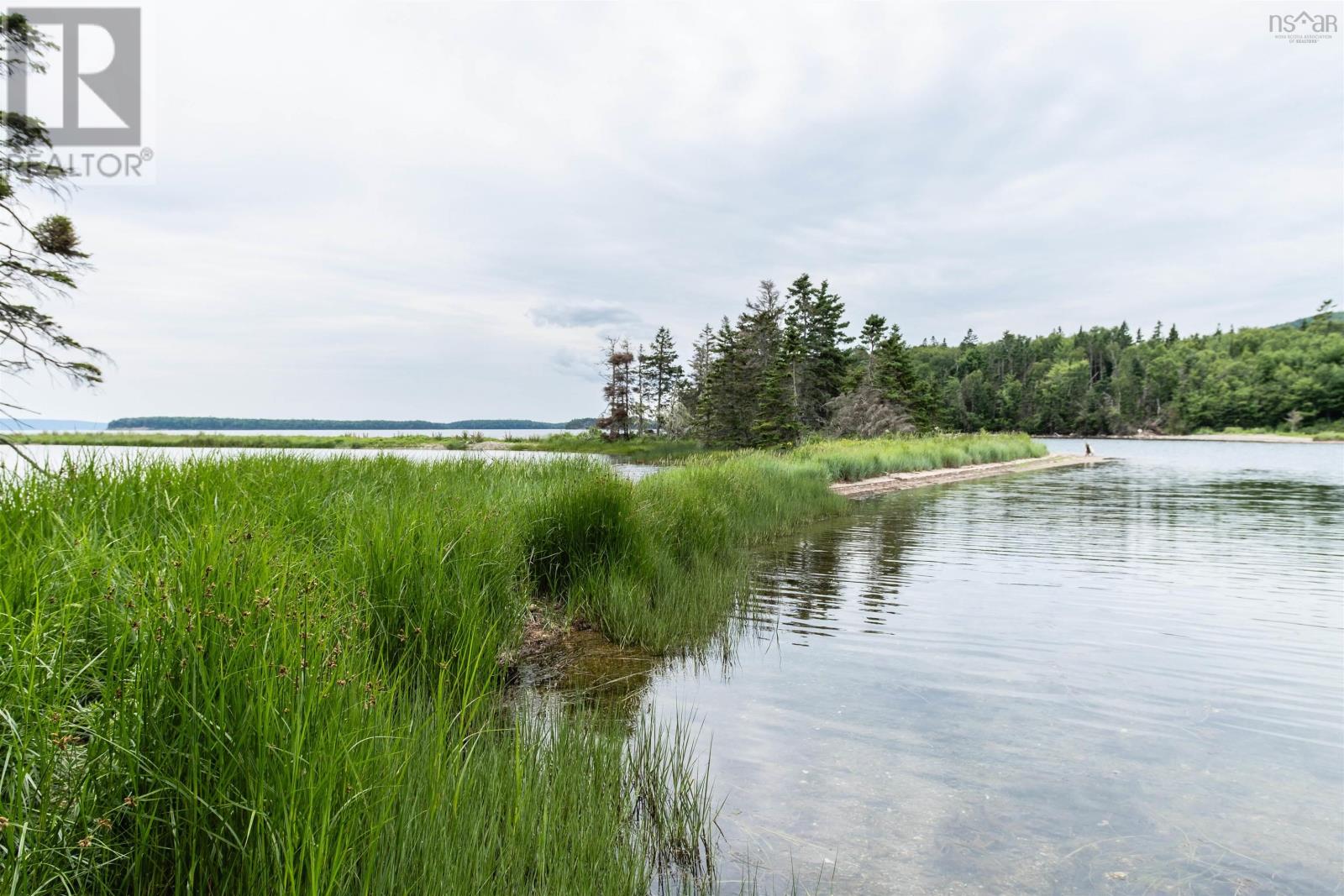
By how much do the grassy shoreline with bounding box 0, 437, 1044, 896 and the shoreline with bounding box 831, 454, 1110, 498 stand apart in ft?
60.5

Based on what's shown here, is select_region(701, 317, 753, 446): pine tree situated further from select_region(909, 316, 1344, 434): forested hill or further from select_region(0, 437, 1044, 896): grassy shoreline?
select_region(909, 316, 1344, 434): forested hill

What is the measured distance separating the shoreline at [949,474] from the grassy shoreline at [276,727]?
726 inches

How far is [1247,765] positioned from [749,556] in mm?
8380

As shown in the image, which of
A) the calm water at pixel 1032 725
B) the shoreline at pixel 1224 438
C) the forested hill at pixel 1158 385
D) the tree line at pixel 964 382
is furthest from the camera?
the forested hill at pixel 1158 385

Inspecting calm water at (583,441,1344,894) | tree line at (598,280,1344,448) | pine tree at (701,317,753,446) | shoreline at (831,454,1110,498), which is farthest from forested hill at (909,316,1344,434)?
calm water at (583,441,1344,894)

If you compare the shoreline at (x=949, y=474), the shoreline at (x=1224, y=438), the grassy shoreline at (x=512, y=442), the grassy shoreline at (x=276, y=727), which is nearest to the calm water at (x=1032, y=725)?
the grassy shoreline at (x=276, y=727)

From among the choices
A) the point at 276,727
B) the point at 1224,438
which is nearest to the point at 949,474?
the point at 276,727

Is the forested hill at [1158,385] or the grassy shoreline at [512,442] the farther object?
the forested hill at [1158,385]

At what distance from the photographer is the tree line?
46.0 meters

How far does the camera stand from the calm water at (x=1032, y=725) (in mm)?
3672

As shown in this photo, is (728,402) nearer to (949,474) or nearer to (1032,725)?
(949,474)

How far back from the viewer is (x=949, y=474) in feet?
107

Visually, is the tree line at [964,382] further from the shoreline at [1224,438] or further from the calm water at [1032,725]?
the calm water at [1032,725]

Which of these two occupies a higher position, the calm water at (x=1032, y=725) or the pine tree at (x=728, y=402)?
the pine tree at (x=728, y=402)
